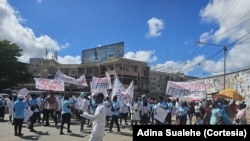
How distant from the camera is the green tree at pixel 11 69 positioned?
48375mm

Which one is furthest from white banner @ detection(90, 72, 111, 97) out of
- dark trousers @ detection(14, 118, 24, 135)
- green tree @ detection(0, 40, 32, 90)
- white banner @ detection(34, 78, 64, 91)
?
green tree @ detection(0, 40, 32, 90)

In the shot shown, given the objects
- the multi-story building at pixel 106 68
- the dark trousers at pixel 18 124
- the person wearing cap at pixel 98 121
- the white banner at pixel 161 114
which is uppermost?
the multi-story building at pixel 106 68

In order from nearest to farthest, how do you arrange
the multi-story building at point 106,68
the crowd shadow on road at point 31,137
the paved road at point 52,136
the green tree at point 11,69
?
1. the paved road at point 52,136
2. the crowd shadow on road at point 31,137
3. the green tree at point 11,69
4. the multi-story building at point 106,68

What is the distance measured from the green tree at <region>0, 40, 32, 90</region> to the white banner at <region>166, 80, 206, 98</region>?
3158 cm

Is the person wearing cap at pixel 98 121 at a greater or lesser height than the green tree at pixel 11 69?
lesser

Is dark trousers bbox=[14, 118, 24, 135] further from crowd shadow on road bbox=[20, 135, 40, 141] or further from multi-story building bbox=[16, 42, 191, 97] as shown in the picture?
multi-story building bbox=[16, 42, 191, 97]

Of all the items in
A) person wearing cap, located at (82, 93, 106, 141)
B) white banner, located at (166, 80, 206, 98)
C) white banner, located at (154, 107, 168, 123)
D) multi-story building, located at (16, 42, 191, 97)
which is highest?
multi-story building, located at (16, 42, 191, 97)

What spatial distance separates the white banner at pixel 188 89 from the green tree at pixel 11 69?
3158 centimetres

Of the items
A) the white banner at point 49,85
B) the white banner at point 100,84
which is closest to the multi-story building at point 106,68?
the white banner at point 49,85

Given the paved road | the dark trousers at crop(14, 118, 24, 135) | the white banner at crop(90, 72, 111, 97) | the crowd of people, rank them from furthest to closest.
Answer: the white banner at crop(90, 72, 111, 97) → the dark trousers at crop(14, 118, 24, 135) → the paved road → the crowd of people

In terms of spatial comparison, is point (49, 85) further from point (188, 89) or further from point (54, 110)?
point (188, 89)

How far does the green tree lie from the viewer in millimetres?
48375

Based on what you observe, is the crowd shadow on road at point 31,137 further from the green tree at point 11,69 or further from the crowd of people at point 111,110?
the green tree at point 11,69

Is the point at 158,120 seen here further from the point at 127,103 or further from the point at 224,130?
the point at 224,130
